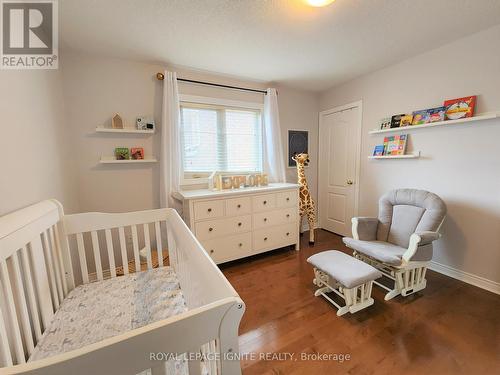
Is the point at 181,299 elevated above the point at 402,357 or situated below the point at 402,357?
above

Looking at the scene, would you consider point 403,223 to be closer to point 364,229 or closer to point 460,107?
point 364,229

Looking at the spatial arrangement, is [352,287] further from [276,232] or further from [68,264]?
[68,264]

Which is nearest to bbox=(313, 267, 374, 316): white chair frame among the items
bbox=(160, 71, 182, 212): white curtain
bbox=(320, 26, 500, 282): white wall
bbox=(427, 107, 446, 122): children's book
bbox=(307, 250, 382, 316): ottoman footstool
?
bbox=(307, 250, 382, 316): ottoman footstool

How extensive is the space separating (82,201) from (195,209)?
45.8 inches

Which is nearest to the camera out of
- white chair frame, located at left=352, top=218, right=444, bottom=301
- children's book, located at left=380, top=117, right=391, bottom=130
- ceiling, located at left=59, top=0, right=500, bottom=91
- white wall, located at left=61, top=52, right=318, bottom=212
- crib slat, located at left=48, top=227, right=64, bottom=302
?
crib slat, located at left=48, top=227, right=64, bottom=302

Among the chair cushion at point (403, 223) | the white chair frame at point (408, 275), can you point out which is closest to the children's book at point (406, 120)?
the chair cushion at point (403, 223)

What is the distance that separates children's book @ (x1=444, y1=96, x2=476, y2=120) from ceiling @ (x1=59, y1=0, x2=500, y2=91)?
0.57 metres

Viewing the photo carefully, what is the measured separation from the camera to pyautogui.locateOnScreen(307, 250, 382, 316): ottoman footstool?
1.60 meters

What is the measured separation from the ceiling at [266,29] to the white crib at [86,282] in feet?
4.80

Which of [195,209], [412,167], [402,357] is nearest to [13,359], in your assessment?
[195,209]

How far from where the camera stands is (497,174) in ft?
6.08

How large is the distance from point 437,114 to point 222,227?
2.53 m

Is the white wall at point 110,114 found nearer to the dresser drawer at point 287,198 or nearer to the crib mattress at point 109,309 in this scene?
the crib mattress at point 109,309

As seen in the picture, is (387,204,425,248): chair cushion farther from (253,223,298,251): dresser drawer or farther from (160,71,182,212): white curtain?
(160,71,182,212): white curtain
